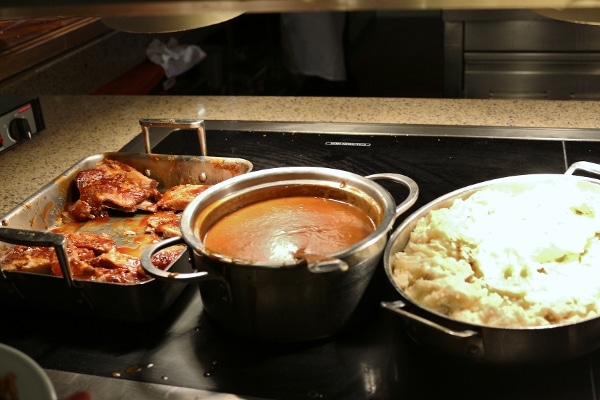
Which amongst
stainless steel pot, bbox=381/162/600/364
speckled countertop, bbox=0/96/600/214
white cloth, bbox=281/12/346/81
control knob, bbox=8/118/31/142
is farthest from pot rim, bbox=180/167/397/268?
white cloth, bbox=281/12/346/81

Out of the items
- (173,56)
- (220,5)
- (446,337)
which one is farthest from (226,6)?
(173,56)

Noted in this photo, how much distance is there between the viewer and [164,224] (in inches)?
54.6

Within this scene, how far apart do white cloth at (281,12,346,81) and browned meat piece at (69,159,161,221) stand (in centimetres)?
215

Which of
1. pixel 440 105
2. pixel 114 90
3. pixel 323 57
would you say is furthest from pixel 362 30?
pixel 440 105

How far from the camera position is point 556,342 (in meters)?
0.89

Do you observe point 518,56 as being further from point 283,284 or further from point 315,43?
point 283,284

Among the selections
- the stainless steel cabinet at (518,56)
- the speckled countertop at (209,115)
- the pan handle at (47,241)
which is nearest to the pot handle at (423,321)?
the pan handle at (47,241)

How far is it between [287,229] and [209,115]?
0.92m

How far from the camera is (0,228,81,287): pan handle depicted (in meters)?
1.05

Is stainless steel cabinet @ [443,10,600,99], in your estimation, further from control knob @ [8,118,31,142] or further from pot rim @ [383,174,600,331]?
control knob @ [8,118,31,142]

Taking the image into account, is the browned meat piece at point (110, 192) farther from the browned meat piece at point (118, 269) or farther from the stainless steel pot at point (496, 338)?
the stainless steel pot at point (496, 338)

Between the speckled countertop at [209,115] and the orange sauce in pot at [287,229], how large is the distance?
26.4 inches

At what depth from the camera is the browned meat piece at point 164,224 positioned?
4.38 feet

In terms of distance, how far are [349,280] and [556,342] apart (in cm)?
31
